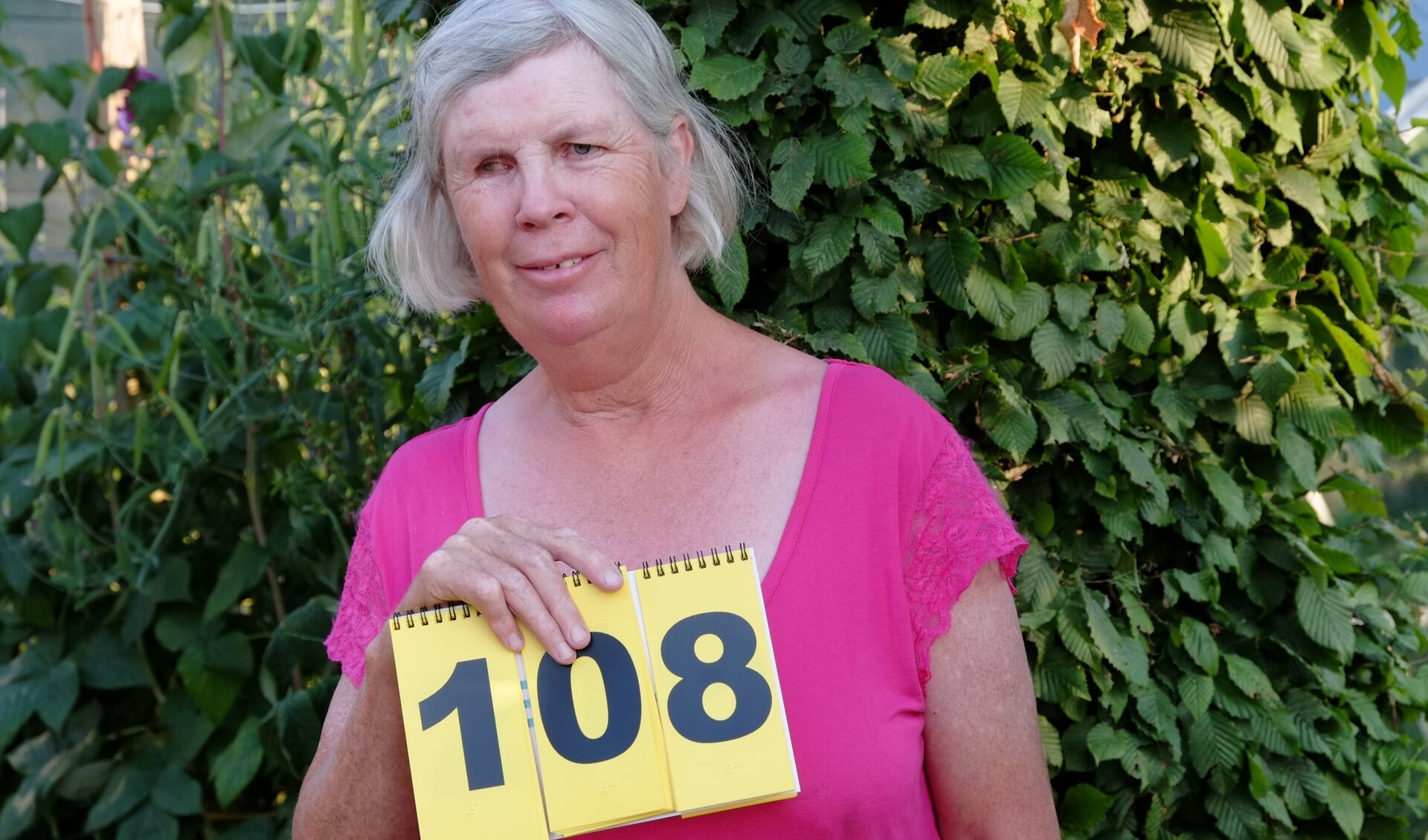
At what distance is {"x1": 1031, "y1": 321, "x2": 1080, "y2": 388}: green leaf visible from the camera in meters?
1.84

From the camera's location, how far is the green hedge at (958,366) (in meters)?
1.81

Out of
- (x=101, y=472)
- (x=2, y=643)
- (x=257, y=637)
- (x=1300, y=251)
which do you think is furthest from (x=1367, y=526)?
(x=2, y=643)

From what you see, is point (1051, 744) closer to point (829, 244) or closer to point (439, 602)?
point (829, 244)

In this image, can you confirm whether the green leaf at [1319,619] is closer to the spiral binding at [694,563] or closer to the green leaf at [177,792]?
the spiral binding at [694,563]

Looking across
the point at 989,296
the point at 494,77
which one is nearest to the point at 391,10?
the point at 494,77

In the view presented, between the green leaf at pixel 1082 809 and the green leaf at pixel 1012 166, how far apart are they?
2.87 ft

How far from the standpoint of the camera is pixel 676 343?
1.56m

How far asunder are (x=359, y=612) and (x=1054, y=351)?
104 centimetres

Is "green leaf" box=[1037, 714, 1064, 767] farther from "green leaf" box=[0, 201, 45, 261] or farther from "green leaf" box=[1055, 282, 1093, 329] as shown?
"green leaf" box=[0, 201, 45, 261]

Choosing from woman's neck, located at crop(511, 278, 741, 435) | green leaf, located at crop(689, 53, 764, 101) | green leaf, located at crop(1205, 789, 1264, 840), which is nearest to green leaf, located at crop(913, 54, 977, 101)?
green leaf, located at crop(689, 53, 764, 101)

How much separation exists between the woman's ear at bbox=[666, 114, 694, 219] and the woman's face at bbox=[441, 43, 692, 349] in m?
0.05

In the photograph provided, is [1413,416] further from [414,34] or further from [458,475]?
[414,34]

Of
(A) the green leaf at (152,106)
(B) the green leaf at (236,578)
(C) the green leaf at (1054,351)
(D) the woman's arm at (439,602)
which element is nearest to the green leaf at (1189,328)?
(C) the green leaf at (1054,351)

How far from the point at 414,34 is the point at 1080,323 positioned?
117 cm
